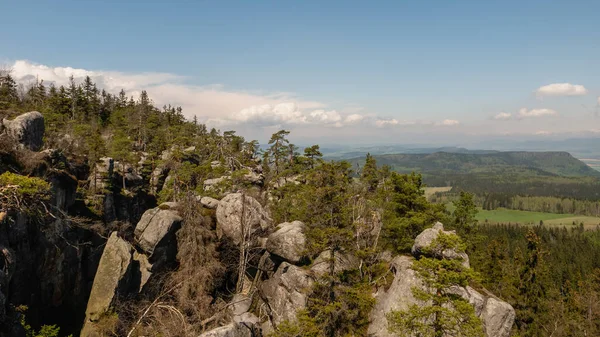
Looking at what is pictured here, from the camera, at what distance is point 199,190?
3653cm

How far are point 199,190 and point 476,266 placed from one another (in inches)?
1648

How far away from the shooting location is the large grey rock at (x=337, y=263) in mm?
23078

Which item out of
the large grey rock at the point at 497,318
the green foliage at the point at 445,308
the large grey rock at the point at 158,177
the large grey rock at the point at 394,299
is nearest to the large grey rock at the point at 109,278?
the large grey rock at the point at 394,299

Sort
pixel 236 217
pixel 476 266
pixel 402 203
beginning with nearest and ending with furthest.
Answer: pixel 402 203 → pixel 236 217 → pixel 476 266

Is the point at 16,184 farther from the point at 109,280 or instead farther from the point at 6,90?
the point at 6,90

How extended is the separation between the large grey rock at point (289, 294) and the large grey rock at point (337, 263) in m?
1.06

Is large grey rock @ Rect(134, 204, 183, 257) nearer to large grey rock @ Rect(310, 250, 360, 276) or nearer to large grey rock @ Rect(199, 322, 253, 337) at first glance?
large grey rock @ Rect(199, 322, 253, 337)

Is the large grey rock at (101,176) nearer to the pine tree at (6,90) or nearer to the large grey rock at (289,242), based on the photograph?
the pine tree at (6,90)

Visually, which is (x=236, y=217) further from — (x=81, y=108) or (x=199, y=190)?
(x=81, y=108)

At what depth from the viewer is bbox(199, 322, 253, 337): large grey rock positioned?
18531 millimetres

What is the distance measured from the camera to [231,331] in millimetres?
19359

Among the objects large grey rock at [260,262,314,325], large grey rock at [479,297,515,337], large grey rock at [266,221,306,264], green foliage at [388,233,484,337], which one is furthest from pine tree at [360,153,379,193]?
green foliage at [388,233,484,337]

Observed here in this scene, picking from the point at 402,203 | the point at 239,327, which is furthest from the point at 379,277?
the point at 239,327

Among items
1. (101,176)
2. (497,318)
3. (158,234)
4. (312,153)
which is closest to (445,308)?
(497,318)
